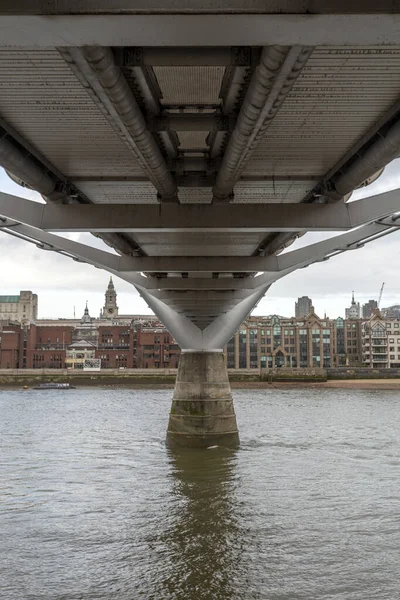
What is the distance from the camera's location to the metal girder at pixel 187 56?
6.56 meters

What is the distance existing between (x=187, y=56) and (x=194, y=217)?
21.3ft

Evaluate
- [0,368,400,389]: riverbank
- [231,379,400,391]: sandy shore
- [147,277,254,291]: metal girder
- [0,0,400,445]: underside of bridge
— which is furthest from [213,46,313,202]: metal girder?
[0,368,400,389]: riverbank

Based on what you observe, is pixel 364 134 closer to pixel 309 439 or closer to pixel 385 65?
pixel 385 65

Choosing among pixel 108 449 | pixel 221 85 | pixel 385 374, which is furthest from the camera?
pixel 385 374

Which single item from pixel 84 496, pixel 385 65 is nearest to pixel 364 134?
pixel 385 65

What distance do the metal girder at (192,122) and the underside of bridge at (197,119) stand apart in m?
0.02

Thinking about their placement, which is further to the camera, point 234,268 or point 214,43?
point 234,268

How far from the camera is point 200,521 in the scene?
582 inches

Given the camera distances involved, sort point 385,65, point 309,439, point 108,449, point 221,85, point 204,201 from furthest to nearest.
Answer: point 309,439 → point 108,449 → point 204,201 → point 221,85 → point 385,65

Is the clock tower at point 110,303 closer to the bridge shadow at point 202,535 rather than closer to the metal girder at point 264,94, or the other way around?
the bridge shadow at point 202,535

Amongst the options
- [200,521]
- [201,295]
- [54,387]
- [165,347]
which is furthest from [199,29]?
[165,347]

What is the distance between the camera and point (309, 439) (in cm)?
3088

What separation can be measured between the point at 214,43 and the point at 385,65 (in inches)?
127

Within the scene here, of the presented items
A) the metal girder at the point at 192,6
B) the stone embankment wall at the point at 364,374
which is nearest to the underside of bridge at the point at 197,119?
the metal girder at the point at 192,6
